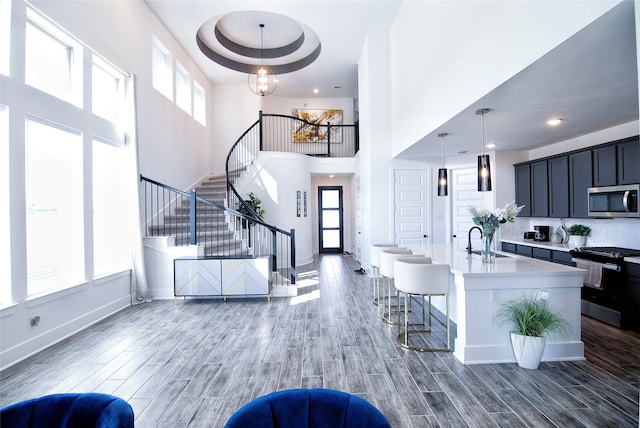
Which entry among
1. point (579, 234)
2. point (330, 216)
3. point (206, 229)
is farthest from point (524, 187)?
point (206, 229)

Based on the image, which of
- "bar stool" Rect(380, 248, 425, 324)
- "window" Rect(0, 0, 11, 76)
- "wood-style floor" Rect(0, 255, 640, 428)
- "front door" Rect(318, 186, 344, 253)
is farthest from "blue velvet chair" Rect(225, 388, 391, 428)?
"front door" Rect(318, 186, 344, 253)

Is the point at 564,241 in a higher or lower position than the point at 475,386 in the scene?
higher

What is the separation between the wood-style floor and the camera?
2215mm

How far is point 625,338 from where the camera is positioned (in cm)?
344

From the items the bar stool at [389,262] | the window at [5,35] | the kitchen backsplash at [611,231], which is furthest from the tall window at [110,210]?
the kitchen backsplash at [611,231]

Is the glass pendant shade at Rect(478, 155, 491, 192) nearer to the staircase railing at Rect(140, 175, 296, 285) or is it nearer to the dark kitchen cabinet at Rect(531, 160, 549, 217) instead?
the dark kitchen cabinet at Rect(531, 160, 549, 217)

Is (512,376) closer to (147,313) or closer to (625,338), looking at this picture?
(625,338)

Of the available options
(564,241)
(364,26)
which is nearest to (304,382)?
(564,241)

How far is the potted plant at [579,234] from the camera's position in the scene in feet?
15.4

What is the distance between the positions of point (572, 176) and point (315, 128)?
7414 millimetres

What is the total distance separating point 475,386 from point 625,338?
2350 millimetres

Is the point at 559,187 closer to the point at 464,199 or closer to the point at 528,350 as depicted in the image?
the point at 464,199

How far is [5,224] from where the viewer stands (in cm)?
298

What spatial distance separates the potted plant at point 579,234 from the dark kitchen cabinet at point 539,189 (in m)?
0.58
